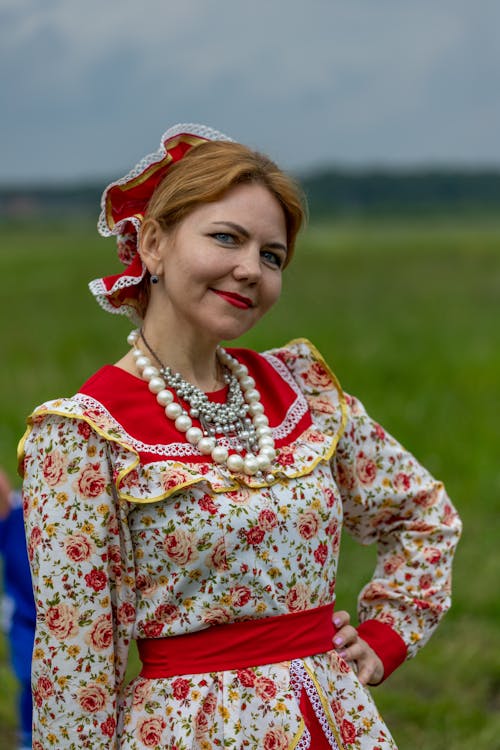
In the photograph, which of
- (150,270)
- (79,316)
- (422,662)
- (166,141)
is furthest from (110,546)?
(79,316)

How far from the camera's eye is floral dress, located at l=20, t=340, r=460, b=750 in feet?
6.87

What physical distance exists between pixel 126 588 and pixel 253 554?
24cm

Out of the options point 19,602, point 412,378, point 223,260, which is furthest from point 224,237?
point 412,378

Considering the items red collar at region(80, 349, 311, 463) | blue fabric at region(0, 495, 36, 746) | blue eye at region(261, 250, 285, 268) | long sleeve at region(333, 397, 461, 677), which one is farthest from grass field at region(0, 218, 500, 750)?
blue fabric at region(0, 495, 36, 746)

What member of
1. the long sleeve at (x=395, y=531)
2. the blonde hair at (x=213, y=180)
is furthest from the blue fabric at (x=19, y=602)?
the blonde hair at (x=213, y=180)

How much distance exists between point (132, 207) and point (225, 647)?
915 mm

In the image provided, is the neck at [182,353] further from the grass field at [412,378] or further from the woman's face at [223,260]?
the grass field at [412,378]

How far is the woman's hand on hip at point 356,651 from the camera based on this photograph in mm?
2383

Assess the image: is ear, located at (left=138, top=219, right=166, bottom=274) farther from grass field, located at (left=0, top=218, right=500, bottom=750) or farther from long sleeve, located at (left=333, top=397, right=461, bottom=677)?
long sleeve, located at (left=333, top=397, right=461, bottom=677)

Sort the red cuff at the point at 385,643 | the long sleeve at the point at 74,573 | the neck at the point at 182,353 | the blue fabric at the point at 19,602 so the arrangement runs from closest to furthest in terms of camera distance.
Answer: the long sleeve at the point at 74,573 < the neck at the point at 182,353 < the red cuff at the point at 385,643 < the blue fabric at the point at 19,602

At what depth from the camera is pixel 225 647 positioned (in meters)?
2.17

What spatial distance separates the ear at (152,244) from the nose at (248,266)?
17 centimetres

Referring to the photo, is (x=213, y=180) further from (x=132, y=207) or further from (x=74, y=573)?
(x=74, y=573)

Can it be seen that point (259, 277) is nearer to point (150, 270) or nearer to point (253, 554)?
point (150, 270)
